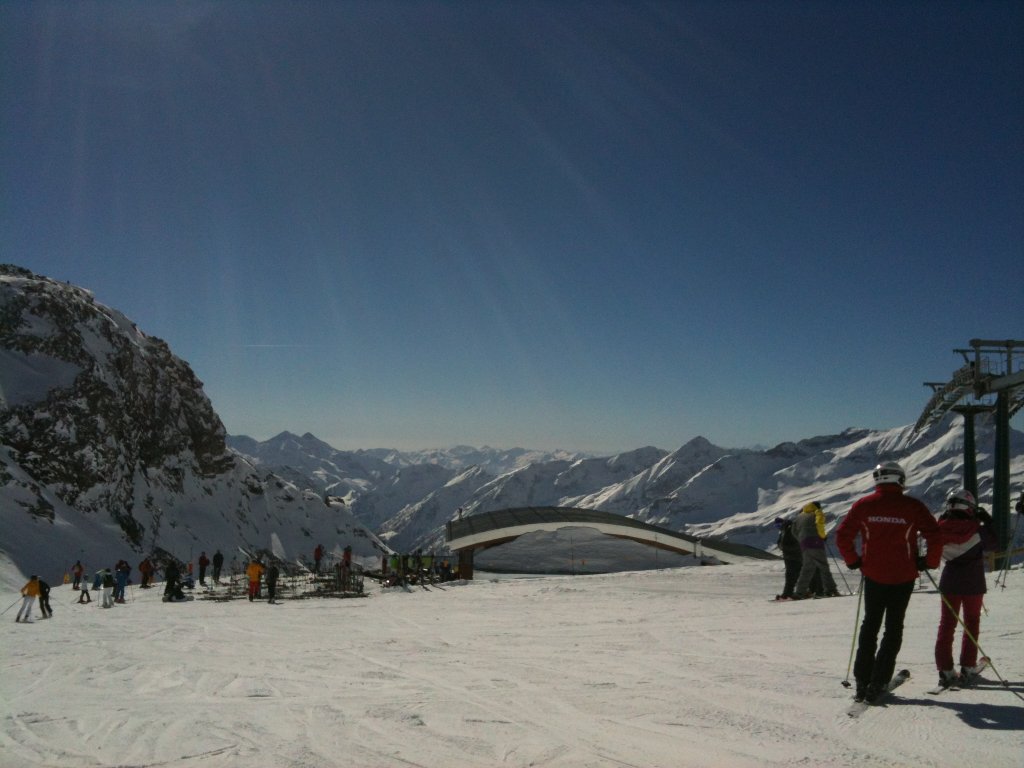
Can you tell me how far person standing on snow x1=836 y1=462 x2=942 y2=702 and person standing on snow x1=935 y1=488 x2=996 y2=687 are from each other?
67 cm

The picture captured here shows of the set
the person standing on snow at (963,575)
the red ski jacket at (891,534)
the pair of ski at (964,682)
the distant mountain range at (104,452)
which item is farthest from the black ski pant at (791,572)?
the distant mountain range at (104,452)

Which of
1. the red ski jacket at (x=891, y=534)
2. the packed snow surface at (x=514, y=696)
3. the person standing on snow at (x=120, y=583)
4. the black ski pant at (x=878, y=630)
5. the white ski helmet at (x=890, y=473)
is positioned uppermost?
the white ski helmet at (x=890, y=473)

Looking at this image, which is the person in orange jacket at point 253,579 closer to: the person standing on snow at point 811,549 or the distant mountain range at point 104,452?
the person standing on snow at point 811,549

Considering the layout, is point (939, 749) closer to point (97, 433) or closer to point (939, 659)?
point (939, 659)

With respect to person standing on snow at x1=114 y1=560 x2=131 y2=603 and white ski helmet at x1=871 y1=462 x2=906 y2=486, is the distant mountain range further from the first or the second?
white ski helmet at x1=871 y1=462 x2=906 y2=486

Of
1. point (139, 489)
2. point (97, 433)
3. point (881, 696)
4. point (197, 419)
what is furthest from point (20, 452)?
point (881, 696)

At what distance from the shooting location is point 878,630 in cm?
587

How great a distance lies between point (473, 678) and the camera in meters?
7.80

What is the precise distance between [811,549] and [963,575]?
8739 millimetres

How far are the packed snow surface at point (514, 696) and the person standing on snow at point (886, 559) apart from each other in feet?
1.22

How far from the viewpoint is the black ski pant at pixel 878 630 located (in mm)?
5844

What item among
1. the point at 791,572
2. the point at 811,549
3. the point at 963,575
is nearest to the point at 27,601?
the point at 791,572

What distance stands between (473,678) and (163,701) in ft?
10.9

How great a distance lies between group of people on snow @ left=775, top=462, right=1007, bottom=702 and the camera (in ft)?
19.1
